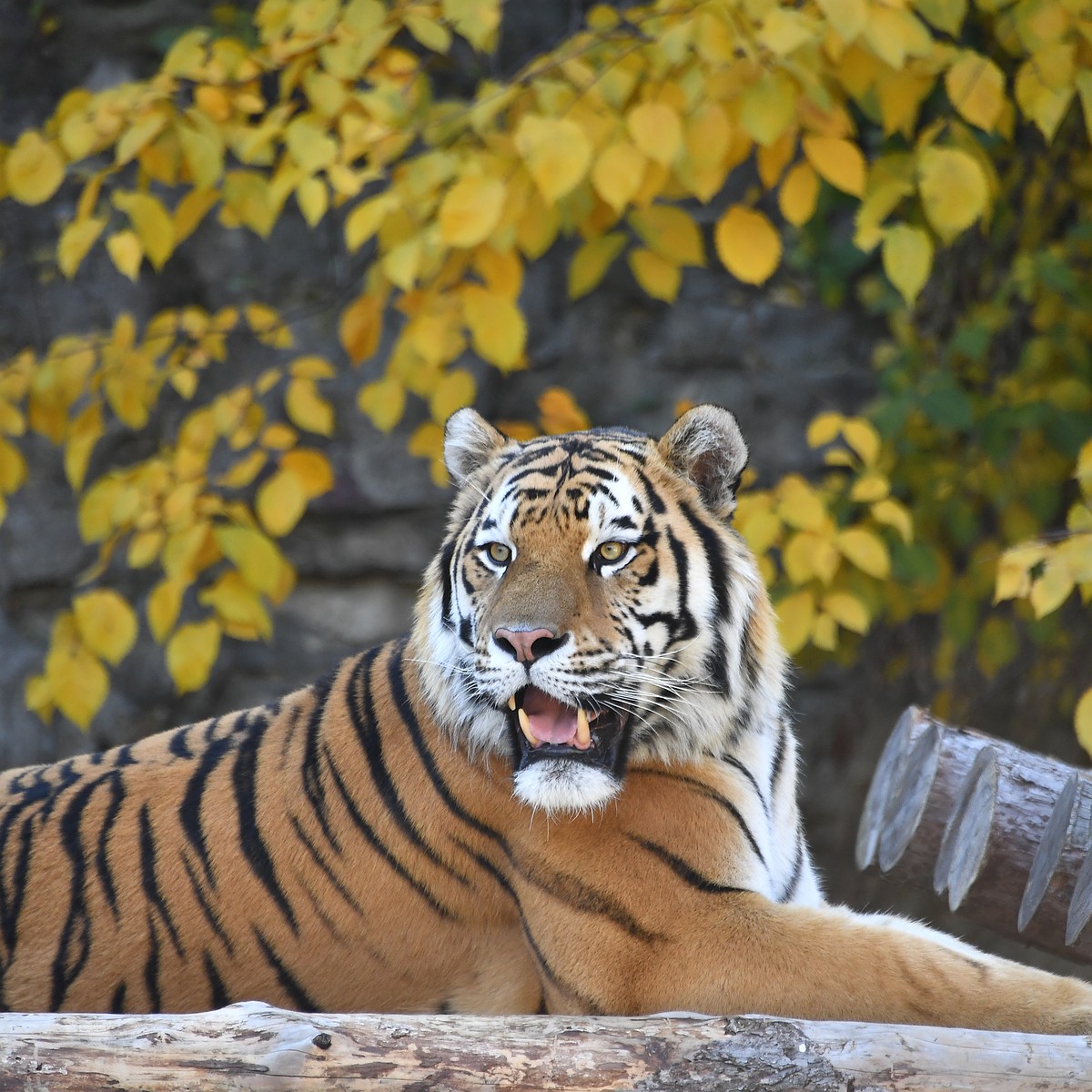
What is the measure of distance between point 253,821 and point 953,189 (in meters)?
2.03

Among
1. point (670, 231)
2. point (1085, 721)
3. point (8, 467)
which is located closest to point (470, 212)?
point (670, 231)

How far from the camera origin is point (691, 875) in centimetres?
210

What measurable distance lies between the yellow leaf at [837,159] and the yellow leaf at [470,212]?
74cm

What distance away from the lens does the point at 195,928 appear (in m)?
2.27

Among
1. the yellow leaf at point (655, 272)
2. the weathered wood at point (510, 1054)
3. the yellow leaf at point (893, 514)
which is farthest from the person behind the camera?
the yellow leaf at point (893, 514)

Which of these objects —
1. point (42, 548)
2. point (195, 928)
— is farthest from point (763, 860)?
point (42, 548)

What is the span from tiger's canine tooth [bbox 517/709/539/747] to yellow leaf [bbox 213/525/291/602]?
1.53m

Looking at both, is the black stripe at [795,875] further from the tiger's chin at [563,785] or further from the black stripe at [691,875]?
the tiger's chin at [563,785]

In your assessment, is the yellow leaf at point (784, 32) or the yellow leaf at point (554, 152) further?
the yellow leaf at point (554, 152)

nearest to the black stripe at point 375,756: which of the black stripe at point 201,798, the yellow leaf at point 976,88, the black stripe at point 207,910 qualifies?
the black stripe at point 201,798

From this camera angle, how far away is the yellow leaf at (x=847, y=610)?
348 centimetres

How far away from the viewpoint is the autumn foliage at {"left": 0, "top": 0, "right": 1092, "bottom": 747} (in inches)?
117

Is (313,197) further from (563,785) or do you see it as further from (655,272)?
(563,785)

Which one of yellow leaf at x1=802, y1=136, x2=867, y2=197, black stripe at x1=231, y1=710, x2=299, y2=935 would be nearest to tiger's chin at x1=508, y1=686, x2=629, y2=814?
black stripe at x1=231, y1=710, x2=299, y2=935
